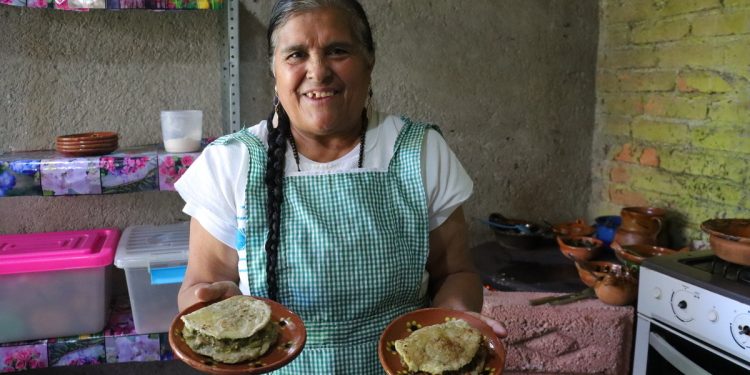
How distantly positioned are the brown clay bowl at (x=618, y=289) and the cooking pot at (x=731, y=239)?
28 cm

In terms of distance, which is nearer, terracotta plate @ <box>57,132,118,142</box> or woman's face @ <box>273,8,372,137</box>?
woman's face @ <box>273,8,372,137</box>

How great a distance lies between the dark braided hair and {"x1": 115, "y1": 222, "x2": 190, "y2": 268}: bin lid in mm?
652

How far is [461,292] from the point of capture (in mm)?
1317

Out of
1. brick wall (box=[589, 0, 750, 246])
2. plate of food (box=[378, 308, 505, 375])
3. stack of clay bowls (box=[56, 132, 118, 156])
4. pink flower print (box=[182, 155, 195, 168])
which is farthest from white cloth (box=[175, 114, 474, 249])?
brick wall (box=[589, 0, 750, 246])

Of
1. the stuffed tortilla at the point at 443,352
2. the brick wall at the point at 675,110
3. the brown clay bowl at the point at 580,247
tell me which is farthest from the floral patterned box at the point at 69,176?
the brick wall at the point at 675,110

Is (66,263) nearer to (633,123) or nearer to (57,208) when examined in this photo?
(57,208)

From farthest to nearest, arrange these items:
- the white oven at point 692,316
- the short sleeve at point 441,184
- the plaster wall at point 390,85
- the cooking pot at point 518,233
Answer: the cooking pot at point 518,233 → the plaster wall at point 390,85 → the white oven at point 692,316 → the short sleeve at point 441,184

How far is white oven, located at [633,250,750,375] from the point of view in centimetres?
148

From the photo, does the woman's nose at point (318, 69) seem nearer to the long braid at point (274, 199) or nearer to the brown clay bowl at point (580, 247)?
the long braid at point (274, 199)

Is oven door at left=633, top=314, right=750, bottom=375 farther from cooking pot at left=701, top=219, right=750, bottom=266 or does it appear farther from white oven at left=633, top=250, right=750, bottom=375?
cooking pot at left=701, top=219, right=750, bottom=266

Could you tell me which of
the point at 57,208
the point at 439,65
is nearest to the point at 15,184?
the point at 57,208

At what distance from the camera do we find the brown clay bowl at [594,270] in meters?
1.91

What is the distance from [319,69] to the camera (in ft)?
3.84

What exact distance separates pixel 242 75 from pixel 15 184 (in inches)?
31.1
